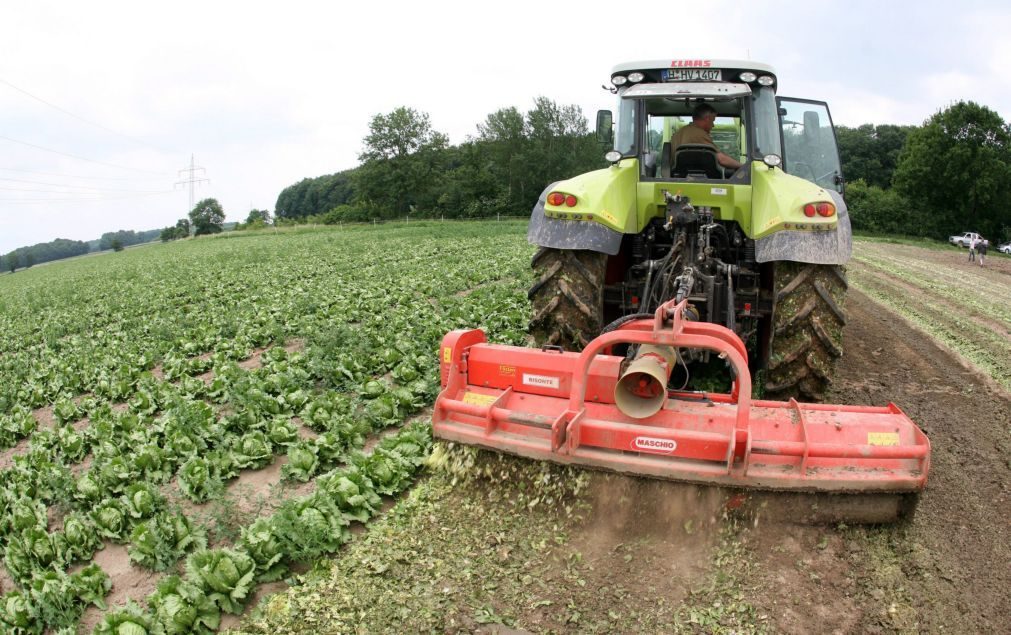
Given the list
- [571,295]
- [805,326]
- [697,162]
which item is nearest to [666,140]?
[697,162]

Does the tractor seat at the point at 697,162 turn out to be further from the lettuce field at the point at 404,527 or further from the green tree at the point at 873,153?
the green tree at the point at 873,153

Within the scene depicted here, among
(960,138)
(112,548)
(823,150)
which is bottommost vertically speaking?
(112,548)

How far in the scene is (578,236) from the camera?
5.20 meters

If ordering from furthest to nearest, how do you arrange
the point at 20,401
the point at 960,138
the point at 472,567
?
the point at 960,138, the point at 20,401, the point at 472,567

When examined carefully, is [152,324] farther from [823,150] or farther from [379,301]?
[823,150]

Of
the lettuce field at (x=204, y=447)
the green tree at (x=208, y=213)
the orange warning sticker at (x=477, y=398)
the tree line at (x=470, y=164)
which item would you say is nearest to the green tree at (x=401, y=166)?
the tree line at (x=470, y=164)

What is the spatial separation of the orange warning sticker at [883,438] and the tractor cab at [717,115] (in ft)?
7.82

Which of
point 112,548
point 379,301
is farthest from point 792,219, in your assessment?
point 379,301

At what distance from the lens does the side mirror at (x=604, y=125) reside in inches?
246

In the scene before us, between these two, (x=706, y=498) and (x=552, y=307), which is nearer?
(x=706, y=498)

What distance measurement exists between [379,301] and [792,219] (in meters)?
7.06

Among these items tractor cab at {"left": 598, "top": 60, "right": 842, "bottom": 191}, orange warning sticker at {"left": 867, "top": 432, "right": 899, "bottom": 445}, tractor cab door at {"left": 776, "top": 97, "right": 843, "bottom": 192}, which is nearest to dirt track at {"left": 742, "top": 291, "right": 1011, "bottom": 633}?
orange warning sticker at {"left": 867, "top": 432, "right": 899, "bottom": 445}

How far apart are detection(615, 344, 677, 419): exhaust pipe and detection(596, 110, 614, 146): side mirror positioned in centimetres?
298

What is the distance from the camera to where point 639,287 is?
5.55 m
